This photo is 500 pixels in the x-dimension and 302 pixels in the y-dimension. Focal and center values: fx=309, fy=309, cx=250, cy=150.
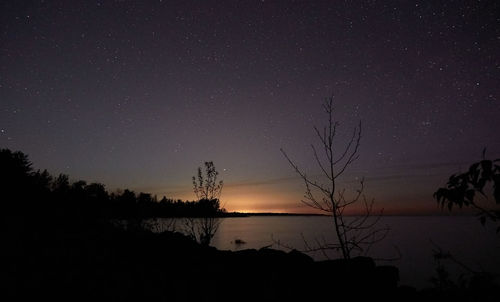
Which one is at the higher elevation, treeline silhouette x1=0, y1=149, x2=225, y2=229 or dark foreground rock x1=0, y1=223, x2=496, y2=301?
treeline silhouette x1=0, y1=149, x2=225, y2=229

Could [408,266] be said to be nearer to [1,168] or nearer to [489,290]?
[489,290]

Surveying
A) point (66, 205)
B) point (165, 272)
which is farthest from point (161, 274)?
point (66, 205)

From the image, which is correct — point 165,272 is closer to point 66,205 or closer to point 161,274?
point 161,274

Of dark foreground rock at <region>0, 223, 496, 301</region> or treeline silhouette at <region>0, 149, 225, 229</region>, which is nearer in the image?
dark foreground rock at <region>0, 223, 496, 301</region>

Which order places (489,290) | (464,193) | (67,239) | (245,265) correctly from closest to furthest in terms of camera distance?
1. (464,193)
2. (489,290)
3. (245,265)
4. (67,239)

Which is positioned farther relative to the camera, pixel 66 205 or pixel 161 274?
pixel 66 205

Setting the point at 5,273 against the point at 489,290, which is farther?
the point at 5,273

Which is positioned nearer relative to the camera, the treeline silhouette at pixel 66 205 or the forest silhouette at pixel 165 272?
the forest silhouette at pixel 165 272

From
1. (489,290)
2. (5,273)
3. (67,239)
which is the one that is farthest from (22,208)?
(489,290)

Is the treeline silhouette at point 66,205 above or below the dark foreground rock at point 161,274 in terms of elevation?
above

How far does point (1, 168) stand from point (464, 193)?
3683 cm

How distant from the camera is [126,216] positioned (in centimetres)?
1784

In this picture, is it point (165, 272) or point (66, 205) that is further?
point (66, 205)

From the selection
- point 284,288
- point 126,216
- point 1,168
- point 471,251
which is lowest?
point 471,251
